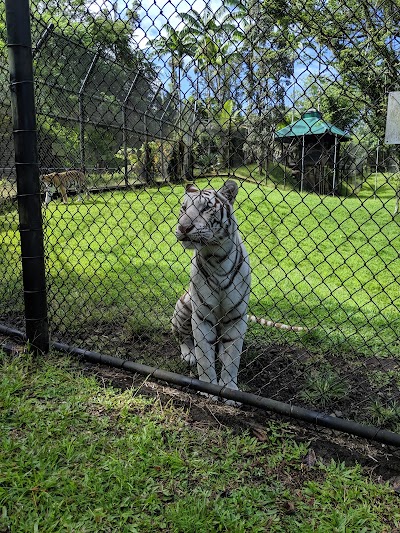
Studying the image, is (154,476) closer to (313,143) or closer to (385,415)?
(385,415)

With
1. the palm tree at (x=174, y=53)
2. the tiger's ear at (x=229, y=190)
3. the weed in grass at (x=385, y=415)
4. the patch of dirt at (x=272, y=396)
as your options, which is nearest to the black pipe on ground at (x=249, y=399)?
the patch of dirt at (x=272, y=396)

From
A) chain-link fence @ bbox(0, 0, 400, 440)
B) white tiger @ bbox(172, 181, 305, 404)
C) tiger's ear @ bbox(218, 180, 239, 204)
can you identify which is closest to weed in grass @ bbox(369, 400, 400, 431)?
chain-link fence @ bbox(0, 0, 400, 440)

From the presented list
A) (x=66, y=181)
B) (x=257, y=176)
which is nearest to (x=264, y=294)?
(x=257, y=176)

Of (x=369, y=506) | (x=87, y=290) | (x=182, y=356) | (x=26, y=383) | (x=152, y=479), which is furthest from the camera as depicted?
(x=87, y=290)

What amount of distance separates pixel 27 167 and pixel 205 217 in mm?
1163

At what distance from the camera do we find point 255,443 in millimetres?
2227

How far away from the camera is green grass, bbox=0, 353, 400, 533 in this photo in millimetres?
1732

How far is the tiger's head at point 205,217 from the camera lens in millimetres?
2268

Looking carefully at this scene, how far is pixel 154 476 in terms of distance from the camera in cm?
198

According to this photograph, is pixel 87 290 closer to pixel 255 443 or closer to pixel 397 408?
pixel 255 443

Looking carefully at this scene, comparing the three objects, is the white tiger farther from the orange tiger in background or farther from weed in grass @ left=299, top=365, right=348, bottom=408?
the orange tiger in background

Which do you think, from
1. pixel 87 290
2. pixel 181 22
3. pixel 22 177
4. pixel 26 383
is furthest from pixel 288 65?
pixel 87 290

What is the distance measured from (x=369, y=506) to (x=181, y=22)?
243cm

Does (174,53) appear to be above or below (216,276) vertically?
above
